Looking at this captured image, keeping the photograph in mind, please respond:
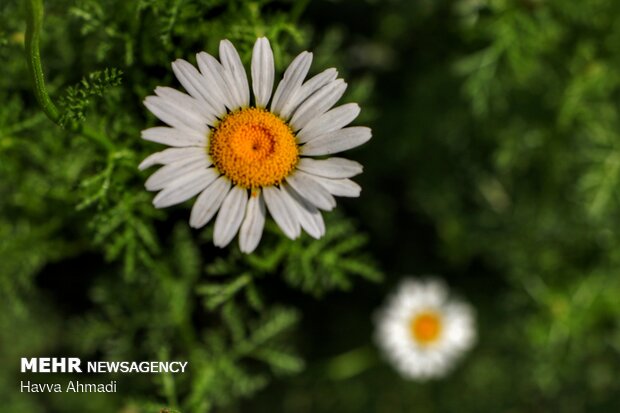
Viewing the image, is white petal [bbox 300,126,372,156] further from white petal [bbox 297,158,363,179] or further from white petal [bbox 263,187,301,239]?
white petal [bbox 263,187,301,239]

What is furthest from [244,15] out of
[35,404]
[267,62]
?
[35,404]

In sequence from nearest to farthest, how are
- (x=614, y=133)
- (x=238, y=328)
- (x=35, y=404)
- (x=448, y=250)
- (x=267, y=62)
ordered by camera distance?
(x=267, y=62), (x=238, y=328), (x=614, y=133), (x=35, y=404), (x=448, y=250)

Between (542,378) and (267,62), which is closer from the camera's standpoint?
(267,62)

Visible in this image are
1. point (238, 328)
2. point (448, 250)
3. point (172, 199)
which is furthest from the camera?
point (448, 250)

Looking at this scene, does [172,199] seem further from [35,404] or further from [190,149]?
[35,404]

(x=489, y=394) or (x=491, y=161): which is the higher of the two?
(x=491, y=161)

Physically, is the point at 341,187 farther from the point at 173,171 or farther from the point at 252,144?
the point at 173,171

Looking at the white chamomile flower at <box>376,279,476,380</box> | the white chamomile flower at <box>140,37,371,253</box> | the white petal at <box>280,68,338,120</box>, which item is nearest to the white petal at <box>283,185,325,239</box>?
the white chamomile flower at <box>140,37,371,253</box>

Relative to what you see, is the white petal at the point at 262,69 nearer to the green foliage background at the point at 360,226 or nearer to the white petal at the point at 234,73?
the white petal at the point at 234,73

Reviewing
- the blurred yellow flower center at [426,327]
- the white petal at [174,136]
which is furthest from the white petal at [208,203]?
the blurred yellow flower center at [426,327]
